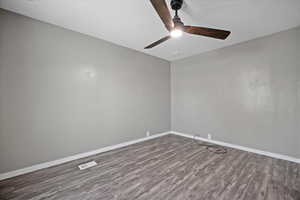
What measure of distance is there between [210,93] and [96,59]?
318 cm

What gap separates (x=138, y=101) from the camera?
3662mm

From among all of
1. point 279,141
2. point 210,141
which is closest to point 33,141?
point 210,141

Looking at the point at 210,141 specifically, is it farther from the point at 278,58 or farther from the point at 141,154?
the point at 278,58

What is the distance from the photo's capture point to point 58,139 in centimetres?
239

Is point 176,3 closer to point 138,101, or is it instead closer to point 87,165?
point 138,101

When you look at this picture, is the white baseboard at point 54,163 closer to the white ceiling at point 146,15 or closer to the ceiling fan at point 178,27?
the white ceiling at point 146,15

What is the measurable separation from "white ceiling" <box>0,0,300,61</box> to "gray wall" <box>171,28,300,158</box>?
434 millimetres

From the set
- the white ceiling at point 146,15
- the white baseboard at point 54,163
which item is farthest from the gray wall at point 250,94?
the white baseboard at point 54,163

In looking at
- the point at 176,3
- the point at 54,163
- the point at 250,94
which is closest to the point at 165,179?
the point at 54,163

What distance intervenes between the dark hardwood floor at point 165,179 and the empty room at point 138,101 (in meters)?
0.02

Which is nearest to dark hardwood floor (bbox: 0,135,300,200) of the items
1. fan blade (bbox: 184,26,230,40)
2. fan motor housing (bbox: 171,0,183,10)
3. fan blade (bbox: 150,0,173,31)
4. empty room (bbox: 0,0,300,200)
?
empty room (bbox: 0,0,300,200)

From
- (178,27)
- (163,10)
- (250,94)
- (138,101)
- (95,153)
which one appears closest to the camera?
(163,10)

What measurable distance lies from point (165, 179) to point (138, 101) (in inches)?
85.0

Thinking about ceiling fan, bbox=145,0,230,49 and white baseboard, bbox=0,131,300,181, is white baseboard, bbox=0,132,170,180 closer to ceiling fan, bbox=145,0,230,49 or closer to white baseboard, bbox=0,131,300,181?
white baseboard, bbox=0,131,300,181
